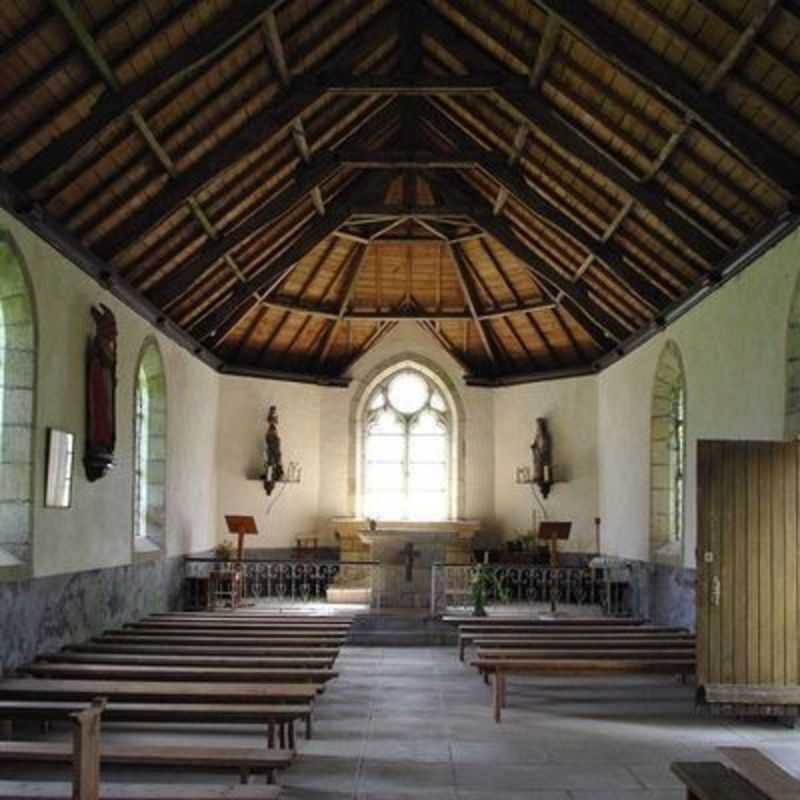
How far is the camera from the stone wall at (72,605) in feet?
30.4

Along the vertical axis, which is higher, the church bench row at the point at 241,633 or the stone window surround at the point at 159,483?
the stone window surround at the point at 159,483

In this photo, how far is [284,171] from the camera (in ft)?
42.9

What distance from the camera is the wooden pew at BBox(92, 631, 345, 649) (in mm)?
9938

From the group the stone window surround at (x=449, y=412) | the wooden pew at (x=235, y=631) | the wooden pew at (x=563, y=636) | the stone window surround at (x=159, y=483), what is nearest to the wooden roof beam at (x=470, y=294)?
the stone window surround at (x=449, y=412)

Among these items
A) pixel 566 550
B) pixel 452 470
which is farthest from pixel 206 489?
pixel 566 550

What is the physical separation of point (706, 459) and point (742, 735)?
2198 millimetres

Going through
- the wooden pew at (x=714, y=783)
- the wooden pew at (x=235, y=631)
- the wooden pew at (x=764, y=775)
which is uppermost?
the wooden pew at (x=764, y=775)

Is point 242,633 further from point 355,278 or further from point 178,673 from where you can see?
point 355,278

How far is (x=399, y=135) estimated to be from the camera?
47.9 feet

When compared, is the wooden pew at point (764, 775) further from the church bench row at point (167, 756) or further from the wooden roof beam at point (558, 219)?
the wooden roof beam at point (558, 219)

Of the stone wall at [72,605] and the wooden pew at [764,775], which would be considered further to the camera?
the stone wall at [72,605]

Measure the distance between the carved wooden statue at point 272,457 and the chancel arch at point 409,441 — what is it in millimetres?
1634

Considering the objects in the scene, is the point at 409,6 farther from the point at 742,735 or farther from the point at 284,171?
the point at 742,735

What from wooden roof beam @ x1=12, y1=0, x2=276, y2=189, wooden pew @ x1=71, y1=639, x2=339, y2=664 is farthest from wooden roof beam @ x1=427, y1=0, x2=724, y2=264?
wooden pew @ x1=71, y1=639, x2=339, y2=664
